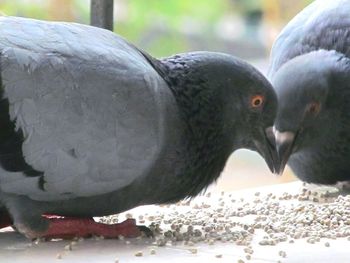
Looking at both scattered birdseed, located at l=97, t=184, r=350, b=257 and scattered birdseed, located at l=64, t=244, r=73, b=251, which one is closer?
scattered birdseed, located at l=64, t=244, r=73, b=251

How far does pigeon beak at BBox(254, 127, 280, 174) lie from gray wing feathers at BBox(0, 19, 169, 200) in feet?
1.53

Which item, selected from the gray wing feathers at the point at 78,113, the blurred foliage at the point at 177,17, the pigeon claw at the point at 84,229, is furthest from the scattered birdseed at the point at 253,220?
the blurred foliage at the point at 177,17

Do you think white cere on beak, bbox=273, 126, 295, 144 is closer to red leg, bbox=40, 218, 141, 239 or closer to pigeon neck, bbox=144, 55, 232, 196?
pigeon neck, bbox=144, 55, 232, 196

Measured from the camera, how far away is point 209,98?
10.1ft

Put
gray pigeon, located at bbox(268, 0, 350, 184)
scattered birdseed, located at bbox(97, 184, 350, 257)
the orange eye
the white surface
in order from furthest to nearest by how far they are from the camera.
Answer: gray pigeon, located at bbox(268, 0, 350, 184) < the orange eye < scattered birdseed, located at bbox(97, 184, 350, 257) < the white surface

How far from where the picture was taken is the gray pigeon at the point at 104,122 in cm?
274

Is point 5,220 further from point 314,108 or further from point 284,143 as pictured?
point 314,108

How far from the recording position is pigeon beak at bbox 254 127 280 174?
10.6ft

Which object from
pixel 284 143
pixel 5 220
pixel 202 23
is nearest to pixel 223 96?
pixel 284 143

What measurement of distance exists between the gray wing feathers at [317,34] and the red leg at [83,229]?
139cm

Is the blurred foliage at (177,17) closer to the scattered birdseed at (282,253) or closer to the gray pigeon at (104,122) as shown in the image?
the gray pigeon at (104,122)

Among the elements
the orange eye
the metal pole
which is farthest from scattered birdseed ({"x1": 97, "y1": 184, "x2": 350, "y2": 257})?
the metal pole

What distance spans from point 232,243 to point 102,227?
43 cm

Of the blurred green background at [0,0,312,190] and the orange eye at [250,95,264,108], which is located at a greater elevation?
the orange eye at [250,95,264,108]
